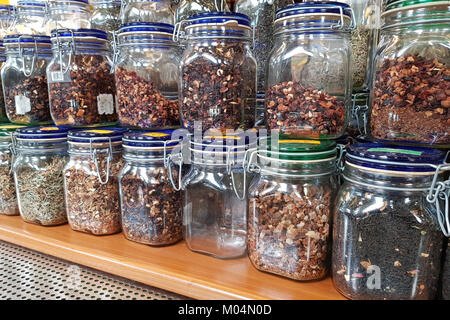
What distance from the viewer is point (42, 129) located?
42.3 inches

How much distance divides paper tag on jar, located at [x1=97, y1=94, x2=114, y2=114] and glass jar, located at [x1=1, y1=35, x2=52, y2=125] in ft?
0.89

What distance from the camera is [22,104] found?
3.82 ft

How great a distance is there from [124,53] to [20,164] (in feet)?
1.67

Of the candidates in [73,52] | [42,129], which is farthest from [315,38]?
[42,129]

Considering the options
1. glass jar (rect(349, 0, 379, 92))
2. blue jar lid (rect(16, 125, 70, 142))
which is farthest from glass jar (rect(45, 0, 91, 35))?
glass jar (rect(349, 0, 379, 92))

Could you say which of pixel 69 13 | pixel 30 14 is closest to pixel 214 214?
pixel 69 13

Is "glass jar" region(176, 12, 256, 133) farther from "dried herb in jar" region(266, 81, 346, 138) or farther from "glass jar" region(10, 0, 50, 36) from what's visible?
"glass jar" region(10, 0, 50, 36)

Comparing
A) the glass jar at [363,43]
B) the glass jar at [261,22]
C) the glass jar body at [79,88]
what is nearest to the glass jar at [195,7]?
the glass jar at [261,22]

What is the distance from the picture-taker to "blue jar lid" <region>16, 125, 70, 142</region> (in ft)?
3.42

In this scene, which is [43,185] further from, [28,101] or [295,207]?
[295,207]

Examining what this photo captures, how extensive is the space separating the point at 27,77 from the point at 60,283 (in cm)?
Result: 72

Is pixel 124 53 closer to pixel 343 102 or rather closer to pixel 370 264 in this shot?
pixel 343 102

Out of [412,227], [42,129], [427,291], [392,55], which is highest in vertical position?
[392,55]

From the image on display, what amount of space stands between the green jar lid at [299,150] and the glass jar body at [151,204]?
30 centimetres
